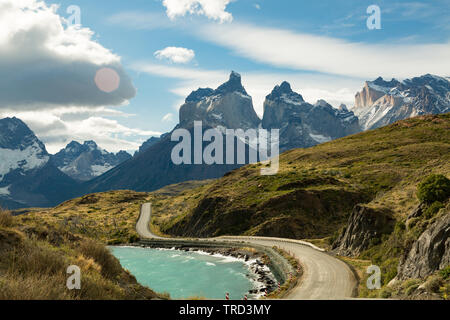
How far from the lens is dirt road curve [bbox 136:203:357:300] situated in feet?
94.9

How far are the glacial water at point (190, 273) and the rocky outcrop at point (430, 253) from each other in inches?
834

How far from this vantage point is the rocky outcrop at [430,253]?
21016 millimetres

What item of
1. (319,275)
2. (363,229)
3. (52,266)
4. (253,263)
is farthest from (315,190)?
(52,266)

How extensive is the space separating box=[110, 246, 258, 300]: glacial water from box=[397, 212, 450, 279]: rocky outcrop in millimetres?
21186

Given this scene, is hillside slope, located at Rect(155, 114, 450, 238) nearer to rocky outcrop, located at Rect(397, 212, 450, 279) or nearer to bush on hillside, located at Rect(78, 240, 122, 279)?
rocky outcrop, located at Rect(397, 212, 450, 279)

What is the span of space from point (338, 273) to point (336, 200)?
4327cm

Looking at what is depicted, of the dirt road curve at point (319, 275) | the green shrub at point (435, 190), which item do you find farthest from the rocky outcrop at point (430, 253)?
the green shrub at point (435, 190)

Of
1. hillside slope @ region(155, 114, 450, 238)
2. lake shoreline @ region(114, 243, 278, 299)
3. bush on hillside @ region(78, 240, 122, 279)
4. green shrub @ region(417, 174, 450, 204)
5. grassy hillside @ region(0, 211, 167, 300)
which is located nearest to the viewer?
grassy hillside @ region(0, 211, 167, 300)

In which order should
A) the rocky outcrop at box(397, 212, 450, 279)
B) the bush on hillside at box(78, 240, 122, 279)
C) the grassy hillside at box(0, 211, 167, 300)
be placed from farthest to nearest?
1. the rocky outcrop at box(397, 212, 450, 279)
2. the bush on hillside at box(78, 240, 122, 279)
3. the grassy hillside at box(0, 211, 167, 300)

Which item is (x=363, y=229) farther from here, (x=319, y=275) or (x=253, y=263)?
(x=253, y=263)

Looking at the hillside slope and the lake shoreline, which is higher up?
the hillside slope

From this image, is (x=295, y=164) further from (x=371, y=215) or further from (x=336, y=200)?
(x=371, y=215)

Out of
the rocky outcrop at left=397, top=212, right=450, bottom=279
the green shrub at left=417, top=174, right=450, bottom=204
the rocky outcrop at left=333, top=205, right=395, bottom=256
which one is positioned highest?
the green shrub at left=417, top=174, right=450, bottom=204

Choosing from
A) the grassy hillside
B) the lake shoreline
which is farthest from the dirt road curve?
the grassy hillside
